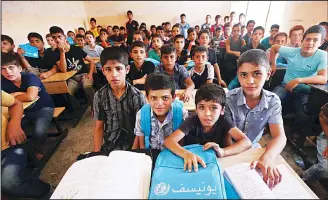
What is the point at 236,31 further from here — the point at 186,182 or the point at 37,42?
the point at 186,182

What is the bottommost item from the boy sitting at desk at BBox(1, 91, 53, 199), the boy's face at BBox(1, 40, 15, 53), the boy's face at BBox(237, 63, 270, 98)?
the boy sitting at desk at BBox(1, 91, 53, 199)

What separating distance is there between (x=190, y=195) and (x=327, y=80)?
2.32 metres

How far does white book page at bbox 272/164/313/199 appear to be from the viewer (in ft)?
2.02

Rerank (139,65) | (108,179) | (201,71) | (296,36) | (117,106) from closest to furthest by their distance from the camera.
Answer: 1. (108,179)
2. (117,106)
3. (201,71)
4. (139,65)
5. (296,36)

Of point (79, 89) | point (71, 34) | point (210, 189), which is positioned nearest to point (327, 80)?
point (210, 189)

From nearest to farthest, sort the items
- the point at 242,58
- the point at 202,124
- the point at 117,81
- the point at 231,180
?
1. the point at 231,180
2. the point at 202,124
3. the point at 242,58
4. the point at 117,81

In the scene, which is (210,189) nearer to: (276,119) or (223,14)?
(276,119)

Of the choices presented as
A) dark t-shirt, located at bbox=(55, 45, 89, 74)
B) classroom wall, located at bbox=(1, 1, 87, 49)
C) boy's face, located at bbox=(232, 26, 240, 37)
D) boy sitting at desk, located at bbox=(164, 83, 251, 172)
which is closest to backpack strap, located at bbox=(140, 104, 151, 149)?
boy sitting at desk, located at bbox=(164, 83, 251, 172)

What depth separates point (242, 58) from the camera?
3.96ft

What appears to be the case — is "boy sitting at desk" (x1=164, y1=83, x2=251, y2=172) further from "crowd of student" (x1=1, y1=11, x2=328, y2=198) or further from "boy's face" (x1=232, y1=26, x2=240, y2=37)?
"boy's face" (x1=232, y1=26, x2=240, y2=37)

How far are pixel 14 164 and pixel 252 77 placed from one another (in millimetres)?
1819

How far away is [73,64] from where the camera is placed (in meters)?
3.12

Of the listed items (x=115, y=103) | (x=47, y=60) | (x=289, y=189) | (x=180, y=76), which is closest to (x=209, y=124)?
(x=289, y=189)

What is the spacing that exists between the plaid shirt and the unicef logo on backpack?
2.94 ft
